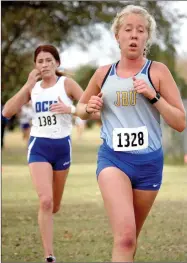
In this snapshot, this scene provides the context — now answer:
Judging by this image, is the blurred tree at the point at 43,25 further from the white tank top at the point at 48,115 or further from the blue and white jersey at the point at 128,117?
the blue and white jersey at the point at 128,117

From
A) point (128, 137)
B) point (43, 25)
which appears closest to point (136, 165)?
point (128, 137)

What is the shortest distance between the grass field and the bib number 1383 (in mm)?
1743

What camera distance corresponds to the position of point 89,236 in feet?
24.0

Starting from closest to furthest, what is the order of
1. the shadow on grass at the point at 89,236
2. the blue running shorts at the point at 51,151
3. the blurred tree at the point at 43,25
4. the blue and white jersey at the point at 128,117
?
the blue and white jersey at the point at 128,117, the blue running shorts at the point at 51,151, the shadow on grass at the point at 89,236, the blurred tree at the point at 43,25

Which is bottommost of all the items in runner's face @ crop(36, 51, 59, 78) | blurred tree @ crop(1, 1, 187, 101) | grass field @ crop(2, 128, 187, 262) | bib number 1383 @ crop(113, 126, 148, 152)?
grass field @ crop(2, 128, 187, 262)

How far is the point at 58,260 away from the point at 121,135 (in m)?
2.17

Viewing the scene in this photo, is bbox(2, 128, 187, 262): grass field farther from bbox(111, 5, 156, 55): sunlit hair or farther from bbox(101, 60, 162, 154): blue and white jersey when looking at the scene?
bbox(111, 5, 156, 55): sunlit hair

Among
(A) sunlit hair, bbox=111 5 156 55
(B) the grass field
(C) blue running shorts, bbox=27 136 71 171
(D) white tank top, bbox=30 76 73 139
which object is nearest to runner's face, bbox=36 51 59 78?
(D) white tank top, bbox=30 76 73 139

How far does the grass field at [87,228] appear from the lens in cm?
639

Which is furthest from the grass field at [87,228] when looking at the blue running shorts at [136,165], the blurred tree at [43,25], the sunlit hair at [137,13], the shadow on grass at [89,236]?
the blurred tree at [43,25]

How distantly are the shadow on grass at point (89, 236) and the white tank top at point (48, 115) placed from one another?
97 centimetres

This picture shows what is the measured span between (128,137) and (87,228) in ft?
11.8

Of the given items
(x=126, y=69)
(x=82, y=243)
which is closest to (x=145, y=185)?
(x=126, y=69)

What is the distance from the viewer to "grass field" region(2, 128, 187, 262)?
21.0 ft
